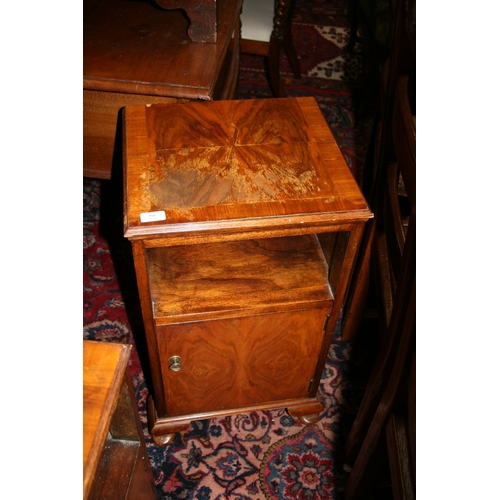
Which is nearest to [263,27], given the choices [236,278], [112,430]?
[236,278]

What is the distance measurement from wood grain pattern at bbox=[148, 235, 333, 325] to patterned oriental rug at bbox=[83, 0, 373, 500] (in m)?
0.45

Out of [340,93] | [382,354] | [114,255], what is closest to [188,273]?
[382,354]

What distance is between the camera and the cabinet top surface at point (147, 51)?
51.6 inches

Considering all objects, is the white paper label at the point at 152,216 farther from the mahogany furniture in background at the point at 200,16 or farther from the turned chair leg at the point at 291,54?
the turned chair leg at the point at 291,54

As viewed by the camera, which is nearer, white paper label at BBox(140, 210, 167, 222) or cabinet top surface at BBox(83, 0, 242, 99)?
white paper label at BBox(140, 210, 167, 222)

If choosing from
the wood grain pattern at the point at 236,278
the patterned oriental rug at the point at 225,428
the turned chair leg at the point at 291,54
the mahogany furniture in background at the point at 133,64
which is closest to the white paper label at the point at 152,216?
the wood grain pattern at the point at 236,278

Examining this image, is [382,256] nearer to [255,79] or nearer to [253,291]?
[253,291]

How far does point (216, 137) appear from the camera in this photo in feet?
3.50

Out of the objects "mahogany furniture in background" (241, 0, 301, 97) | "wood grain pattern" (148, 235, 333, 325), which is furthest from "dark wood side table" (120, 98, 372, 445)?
"mahogany furniture in background" (241, 0, 301, 97)

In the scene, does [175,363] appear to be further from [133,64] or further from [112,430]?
[133,64]

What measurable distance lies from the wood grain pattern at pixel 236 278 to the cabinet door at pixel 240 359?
0.03m

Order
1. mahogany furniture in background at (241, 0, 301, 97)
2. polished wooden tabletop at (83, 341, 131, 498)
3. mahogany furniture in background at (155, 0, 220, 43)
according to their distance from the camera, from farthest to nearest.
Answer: mahogany furniture in background at (241, 0, 301, 97)
mahogany furniture in background at (155, 0, 220, 43)
polished wooden tabletop at (83, 341, 131, 498)

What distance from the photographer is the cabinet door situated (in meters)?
1.08

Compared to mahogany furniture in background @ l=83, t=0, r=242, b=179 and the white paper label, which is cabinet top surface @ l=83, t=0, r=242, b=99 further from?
the white paper label
